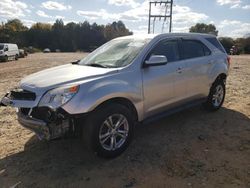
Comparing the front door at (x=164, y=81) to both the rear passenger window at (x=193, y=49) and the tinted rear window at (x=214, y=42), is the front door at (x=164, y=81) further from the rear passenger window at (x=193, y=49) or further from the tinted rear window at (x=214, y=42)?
the tinted rear window at (x=214, y=42)

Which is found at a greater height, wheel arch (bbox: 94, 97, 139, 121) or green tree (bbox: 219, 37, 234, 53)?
green tree (bbox: 219, 37, 234, 53)

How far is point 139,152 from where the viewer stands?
15.2ft

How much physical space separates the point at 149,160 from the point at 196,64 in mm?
2400

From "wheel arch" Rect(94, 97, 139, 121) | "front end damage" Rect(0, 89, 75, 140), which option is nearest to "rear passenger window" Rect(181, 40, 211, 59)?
"wheel arch" Rect(94, 97, 139, 121)

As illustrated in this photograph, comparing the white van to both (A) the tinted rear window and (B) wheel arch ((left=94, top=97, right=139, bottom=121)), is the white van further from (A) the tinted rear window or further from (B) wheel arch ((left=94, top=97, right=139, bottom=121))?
(B) wheel arch ((left=94, top=97, right=139, bottom=121))

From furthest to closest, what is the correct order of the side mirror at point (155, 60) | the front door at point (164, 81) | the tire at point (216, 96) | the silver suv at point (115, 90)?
the tire at point (216, 96), the front door at point (164, 81), the side mirror at point (155, 60), the silver suv at point (115, 90)

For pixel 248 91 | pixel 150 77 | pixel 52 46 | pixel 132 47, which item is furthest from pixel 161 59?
pixel 52 46

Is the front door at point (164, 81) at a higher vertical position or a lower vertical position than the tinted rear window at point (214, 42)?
lower

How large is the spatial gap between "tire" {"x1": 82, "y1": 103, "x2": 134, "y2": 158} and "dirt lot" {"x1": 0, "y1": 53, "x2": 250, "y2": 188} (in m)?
0.19

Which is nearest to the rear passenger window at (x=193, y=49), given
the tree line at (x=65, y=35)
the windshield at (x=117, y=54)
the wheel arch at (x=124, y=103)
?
the windshield at (x=117, y=54)

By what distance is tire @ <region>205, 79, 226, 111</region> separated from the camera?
6.54 metres

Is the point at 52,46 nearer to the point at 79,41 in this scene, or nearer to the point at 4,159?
the point at 79,41

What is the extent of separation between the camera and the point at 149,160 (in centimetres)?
439

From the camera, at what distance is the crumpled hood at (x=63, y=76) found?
4.18 meters
